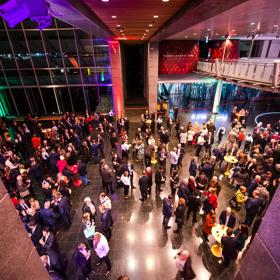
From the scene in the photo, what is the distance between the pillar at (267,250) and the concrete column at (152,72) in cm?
1432

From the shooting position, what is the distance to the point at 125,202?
23.4 feet

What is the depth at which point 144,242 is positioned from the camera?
5.64m

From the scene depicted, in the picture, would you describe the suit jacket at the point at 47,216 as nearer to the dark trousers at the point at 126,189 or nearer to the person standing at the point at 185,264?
the dark trousers at the point at 126,189

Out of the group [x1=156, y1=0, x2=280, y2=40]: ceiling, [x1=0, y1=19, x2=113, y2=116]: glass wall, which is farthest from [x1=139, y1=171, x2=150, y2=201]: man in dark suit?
[x1=0, y1=19, x2=113, y2=116]: glass wall

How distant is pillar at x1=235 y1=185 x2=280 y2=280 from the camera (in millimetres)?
2162

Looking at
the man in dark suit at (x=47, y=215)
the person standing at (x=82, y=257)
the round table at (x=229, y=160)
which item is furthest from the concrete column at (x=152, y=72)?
Answer: the person standing at (x=82, y=257)

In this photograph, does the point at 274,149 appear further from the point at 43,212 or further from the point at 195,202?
the point at 43,212

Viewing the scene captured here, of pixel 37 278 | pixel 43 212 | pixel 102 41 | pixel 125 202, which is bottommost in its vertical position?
pixel 125 202

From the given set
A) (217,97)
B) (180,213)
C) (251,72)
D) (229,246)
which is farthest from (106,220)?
(217,97)

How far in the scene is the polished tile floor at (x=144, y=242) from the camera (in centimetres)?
486

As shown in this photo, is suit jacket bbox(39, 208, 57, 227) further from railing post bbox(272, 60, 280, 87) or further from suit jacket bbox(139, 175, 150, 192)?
railing post bbox(272, 60, 280, 87)

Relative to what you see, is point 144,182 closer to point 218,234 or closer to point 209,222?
point 209,222

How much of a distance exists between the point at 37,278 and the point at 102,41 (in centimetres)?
1594

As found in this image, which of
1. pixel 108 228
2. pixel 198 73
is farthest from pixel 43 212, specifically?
pixel 198 73
